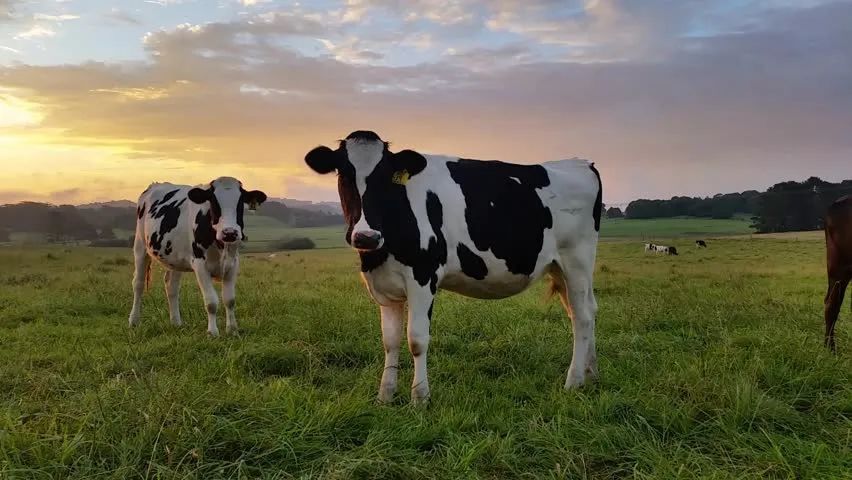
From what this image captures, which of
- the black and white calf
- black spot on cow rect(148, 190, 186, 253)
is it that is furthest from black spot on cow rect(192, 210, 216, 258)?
black spot on cow rect(148, 190, 186, 253)

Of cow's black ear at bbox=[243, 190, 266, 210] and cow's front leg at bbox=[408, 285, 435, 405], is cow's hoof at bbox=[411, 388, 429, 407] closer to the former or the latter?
cow's front leg at bbox=[408, 285, 435, 405]

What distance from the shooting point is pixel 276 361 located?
664 cm

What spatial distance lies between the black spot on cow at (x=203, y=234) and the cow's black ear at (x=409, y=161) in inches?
202

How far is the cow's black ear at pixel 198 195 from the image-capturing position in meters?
9.31

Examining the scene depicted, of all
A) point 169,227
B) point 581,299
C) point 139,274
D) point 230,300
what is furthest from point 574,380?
point 139,274

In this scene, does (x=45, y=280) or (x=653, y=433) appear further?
(x=45, y=280)

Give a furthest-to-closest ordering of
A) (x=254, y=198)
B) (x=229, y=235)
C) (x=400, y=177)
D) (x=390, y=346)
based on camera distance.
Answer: (x=254, y=198) < (x=229, y=235) < (x=390, y=346) < (x=400, y=177)

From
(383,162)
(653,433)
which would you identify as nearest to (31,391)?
(383,162)

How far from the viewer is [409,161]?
541cm

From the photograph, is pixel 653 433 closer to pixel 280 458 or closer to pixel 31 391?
pixel 280 458

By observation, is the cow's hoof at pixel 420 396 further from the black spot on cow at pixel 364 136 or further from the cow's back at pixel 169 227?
the cow's back at pixel 169 227

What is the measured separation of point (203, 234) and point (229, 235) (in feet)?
2.62

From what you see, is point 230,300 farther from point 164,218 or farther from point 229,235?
point 164,218

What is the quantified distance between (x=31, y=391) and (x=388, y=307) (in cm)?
321
